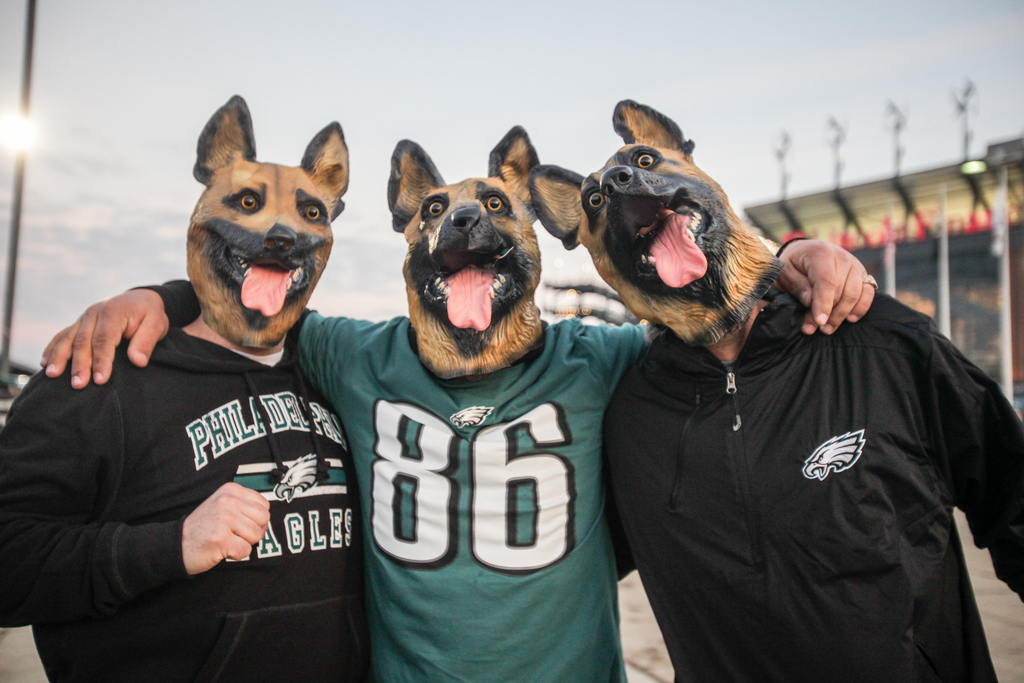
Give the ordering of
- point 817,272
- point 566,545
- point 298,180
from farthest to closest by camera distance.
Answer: point 298,180 → point 566,545 → point 817,272

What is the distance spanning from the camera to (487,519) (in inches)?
102

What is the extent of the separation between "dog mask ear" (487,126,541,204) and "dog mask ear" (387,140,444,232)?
288mm

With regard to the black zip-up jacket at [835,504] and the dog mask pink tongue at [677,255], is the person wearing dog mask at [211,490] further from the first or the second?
the dog mask pink tongue at [677,255]

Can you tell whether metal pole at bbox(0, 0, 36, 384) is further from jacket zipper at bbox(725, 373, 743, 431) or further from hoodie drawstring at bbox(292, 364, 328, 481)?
jacket zipper at bbox(725, 373, 743, 431)

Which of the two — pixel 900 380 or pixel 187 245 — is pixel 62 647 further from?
pixel 900 380

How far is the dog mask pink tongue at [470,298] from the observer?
260 cm

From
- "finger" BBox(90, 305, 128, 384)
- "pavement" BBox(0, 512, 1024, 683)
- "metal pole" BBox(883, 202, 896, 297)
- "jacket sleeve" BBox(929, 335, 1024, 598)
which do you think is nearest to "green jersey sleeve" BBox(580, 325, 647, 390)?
"jacket sleeve" BBox(929, 335, 1024, 598)

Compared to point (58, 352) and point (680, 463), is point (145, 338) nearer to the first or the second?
point (58, 352)

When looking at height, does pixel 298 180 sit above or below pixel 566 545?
above

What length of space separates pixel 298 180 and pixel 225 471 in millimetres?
1305

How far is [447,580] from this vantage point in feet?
8.22

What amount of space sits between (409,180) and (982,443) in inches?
98.1

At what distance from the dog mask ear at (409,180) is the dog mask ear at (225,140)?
0.65 metres

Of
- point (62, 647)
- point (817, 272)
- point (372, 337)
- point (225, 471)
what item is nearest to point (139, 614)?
point (62, 647)
